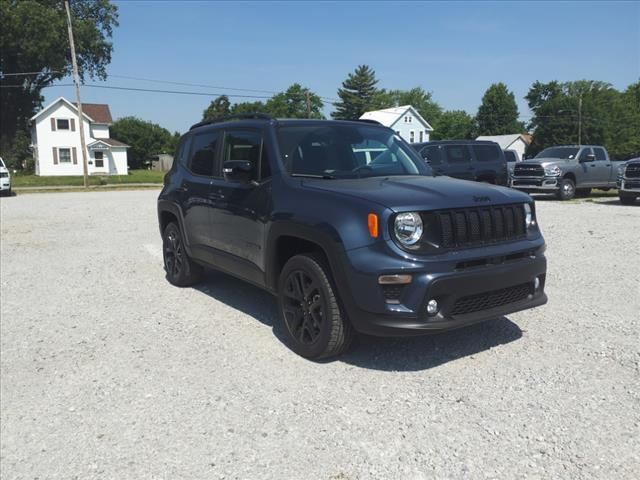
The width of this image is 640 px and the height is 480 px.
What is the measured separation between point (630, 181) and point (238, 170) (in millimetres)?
15648

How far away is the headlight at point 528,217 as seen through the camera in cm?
436

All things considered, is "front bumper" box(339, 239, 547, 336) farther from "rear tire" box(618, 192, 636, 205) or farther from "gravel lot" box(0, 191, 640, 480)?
"rear tire" box(618, 192, 636, 205)

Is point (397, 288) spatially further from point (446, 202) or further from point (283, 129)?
point (283, 129)

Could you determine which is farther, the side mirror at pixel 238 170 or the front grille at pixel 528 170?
the front grille at pixel 528 170

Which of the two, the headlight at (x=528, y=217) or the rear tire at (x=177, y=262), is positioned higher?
the headlight at (x=528, y=217)

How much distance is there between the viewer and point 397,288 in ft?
11.9

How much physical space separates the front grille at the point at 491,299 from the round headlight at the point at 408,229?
54 cm

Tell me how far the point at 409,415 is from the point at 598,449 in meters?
1.04

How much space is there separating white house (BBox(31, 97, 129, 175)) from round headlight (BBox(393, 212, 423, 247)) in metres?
54.2

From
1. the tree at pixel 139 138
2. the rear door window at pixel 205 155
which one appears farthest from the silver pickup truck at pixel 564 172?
the tree at pixel 139 138

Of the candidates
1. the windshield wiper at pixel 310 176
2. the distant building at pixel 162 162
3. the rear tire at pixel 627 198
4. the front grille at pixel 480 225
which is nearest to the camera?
the front grille at pixel 480 225

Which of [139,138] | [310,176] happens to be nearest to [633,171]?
[310,176]

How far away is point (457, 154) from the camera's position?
1595 cm

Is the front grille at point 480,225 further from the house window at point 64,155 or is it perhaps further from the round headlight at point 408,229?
the house window at point 64,155
